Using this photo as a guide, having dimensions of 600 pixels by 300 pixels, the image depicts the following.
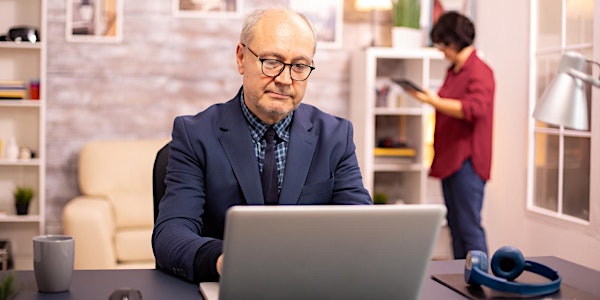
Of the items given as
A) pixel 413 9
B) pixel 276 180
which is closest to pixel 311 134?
pixel 276 180

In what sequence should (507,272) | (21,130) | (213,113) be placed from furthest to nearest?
(21,130)
(213,113)
(507,272)

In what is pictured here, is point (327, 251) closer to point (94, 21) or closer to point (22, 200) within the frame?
point (22, 200)

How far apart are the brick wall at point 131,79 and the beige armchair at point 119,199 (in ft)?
0.80

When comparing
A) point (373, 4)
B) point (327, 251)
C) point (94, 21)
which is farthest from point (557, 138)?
point (327, 251)

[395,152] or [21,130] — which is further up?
[21,130]

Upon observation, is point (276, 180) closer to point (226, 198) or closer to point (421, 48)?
point (226, 198)

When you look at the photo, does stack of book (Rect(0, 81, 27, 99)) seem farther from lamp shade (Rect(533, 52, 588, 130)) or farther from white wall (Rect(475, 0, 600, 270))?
lamp shade (Rect(533, 52, 588, 130))

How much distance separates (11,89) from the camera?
4.65m

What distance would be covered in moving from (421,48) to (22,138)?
102 inches

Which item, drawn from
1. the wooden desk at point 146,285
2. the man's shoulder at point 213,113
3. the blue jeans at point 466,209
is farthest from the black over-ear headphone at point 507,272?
the blue jeans at point 466,209

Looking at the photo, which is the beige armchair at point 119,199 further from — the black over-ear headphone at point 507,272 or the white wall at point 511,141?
the black over-ear headphone at point 507,272

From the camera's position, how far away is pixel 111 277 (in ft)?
5.84

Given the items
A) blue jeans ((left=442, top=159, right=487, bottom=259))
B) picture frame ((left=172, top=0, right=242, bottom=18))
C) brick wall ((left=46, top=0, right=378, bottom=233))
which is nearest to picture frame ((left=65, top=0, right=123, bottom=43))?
brick wall ((left=46, top=0, right=378, bottom=233))

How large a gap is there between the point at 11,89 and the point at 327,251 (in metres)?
3.76
